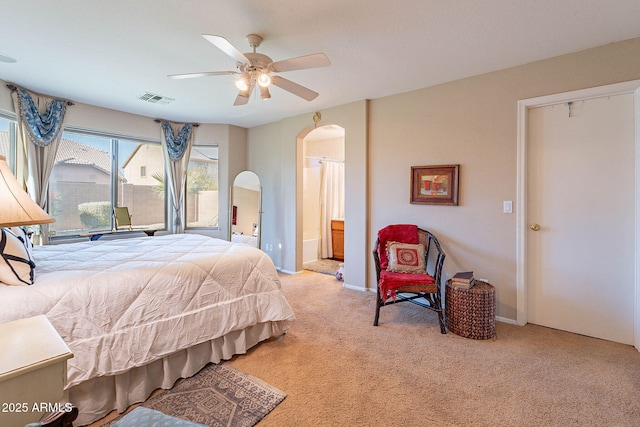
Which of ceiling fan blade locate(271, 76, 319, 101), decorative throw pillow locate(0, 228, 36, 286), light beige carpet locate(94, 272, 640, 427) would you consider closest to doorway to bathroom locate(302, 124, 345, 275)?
light beige carpet locate(94, 272, 640, 427)

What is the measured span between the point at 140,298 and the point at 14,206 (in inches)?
36.5

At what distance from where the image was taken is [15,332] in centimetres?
113

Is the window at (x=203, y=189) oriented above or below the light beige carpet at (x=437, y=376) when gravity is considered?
above

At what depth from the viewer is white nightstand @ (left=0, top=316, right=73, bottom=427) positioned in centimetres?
87

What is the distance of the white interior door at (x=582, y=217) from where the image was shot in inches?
97.5

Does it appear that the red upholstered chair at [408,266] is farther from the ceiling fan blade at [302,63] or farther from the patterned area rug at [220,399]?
the ceiling fan blade at [302,63]

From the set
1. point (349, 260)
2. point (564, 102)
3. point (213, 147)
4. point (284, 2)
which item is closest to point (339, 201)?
point (349, 260)

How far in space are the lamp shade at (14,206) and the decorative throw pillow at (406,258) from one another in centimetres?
272

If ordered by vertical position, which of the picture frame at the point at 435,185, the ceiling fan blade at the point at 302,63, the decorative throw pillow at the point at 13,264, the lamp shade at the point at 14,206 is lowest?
the decorative throw pillow at the point at 13,264

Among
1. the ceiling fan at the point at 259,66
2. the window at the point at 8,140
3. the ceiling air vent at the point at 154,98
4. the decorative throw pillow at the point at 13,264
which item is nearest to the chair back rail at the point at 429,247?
the ceiling fan at the point at 259,66

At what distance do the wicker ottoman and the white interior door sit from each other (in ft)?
1.95

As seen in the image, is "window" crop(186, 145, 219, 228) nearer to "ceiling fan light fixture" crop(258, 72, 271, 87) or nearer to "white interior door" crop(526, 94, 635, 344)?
"ceiling fan light fixture" crop(258, 72, 271, 87)

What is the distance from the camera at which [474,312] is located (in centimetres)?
260

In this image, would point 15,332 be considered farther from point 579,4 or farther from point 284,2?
point 579,4
